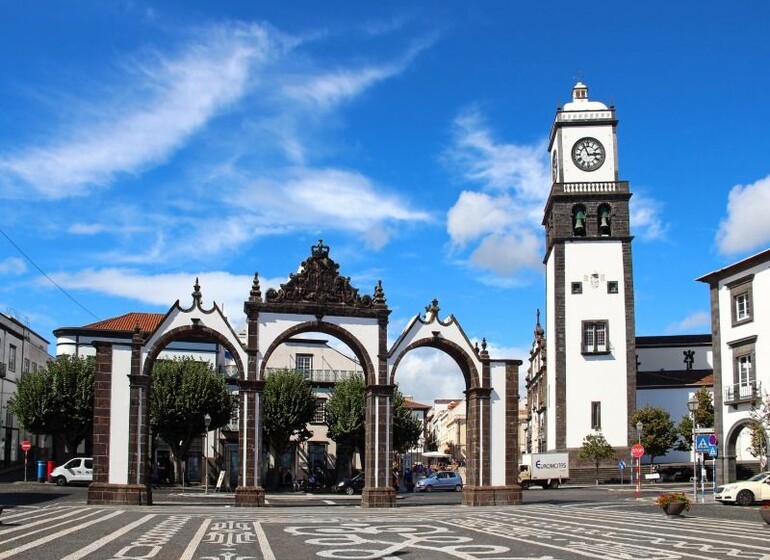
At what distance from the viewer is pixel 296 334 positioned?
3712cm

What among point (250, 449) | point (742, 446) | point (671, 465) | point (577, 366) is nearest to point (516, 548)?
point (250, 449)

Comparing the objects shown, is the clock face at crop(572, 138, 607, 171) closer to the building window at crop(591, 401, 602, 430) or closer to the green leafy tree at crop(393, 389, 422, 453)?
the building window at crop(591, 401, 602, 430)

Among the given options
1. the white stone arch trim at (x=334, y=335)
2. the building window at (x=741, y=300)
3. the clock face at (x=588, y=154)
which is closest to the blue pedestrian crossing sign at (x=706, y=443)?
the building window at (x=741, y=300)

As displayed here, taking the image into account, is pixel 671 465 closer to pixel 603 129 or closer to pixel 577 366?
pixel 577 366

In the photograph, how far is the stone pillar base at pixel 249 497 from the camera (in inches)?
1382

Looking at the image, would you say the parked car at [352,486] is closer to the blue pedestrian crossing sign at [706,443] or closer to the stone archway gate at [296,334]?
the stone archway gate at [296,334]

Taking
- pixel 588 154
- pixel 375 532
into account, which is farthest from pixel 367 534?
pixel 588 154

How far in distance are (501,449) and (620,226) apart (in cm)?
3469

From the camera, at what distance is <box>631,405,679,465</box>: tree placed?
65.3m

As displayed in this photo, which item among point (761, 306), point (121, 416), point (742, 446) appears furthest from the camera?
point (742, 446)

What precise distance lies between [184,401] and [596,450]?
28.2 m

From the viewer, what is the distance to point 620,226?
68.5m

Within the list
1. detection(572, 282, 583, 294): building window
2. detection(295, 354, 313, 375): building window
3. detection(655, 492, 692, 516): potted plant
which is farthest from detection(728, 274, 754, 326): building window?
detection(295, 354, 313, 375): building window

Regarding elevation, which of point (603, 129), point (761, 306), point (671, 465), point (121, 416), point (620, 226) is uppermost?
point (603, 129)
